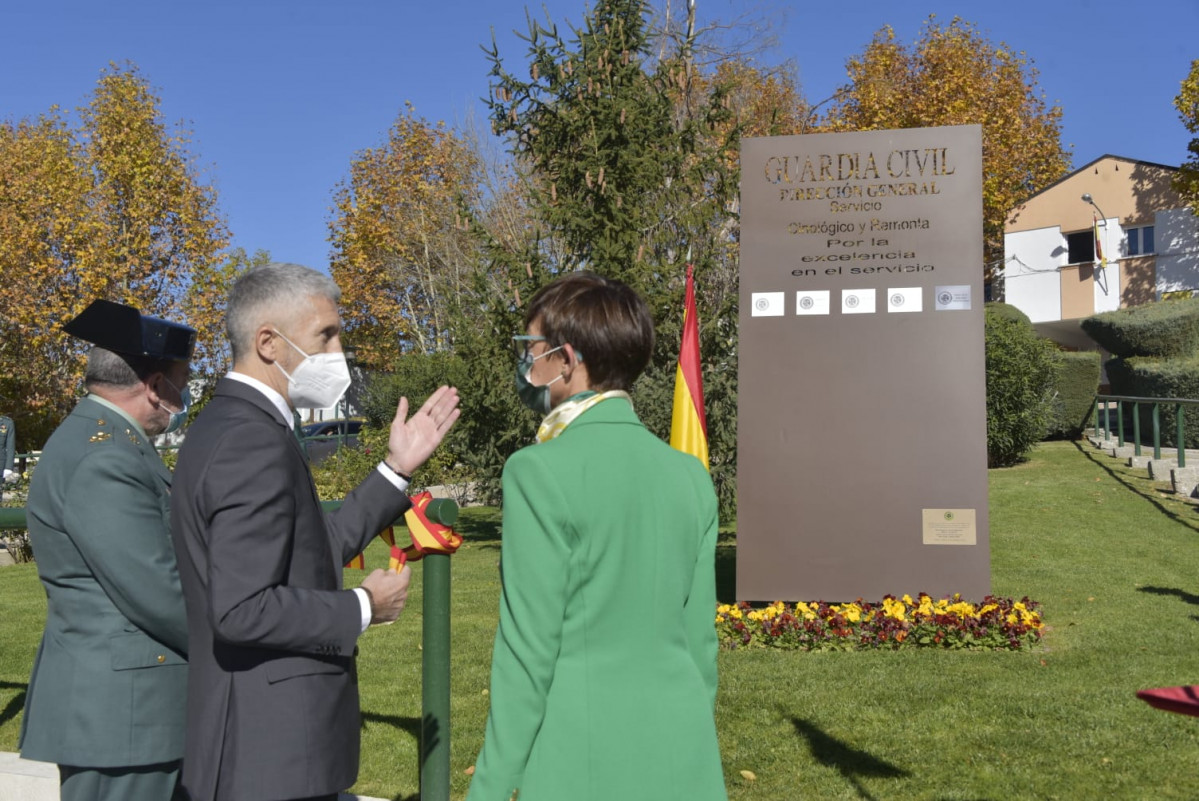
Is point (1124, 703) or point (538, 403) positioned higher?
point (538, 403)

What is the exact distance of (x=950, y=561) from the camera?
8820mm

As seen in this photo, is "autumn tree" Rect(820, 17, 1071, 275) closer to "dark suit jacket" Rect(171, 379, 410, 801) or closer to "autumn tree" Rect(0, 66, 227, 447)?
"autumn tree" Rect(0, 66, 227, 447)

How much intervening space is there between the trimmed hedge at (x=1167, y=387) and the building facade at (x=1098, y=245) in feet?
69.8

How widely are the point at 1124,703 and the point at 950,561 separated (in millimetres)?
2404

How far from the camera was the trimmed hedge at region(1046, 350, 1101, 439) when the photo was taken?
2297cm

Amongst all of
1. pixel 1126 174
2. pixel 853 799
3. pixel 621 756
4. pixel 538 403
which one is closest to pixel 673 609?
pixel 621 756

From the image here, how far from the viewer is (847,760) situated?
5.71 meters

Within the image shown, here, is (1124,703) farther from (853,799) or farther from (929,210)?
(929,210)

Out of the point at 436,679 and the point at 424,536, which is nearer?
the point at 424,536

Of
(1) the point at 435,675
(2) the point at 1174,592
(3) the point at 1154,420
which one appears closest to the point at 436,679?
(1) the point at 435,675

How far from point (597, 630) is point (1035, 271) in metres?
44.8

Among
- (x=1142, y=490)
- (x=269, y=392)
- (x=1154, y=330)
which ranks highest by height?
(x=1154, y=330)

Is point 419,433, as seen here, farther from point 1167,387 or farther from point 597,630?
point 1167,387

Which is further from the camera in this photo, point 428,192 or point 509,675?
point 428,192
